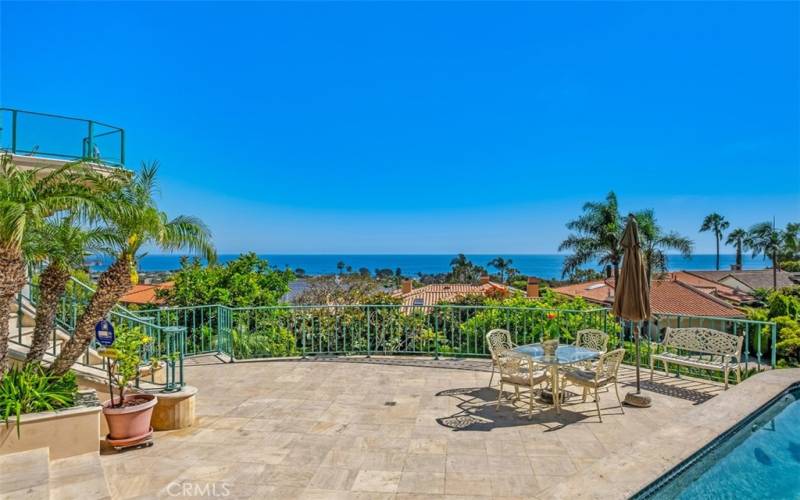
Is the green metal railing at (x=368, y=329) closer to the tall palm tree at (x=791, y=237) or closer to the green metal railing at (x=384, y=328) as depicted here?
the green metal railing at (x=384, y=328)

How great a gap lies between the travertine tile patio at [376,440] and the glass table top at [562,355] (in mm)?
648

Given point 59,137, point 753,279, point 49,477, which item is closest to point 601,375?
point 49,477

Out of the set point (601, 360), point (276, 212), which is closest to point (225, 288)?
point (601, 360)

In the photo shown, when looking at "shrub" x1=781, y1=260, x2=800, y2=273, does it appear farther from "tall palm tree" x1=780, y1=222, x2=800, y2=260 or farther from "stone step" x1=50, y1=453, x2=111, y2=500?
"stone step" x1=50, y1=453, x2=111, y2=500

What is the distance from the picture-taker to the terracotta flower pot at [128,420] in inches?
160

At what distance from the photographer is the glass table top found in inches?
204

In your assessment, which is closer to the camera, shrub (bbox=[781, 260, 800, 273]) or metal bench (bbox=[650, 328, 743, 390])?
metal bench (bbox=[650, 328, 743, 390])

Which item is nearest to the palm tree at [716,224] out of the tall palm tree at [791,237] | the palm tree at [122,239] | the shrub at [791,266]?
the shrub at [791,266]

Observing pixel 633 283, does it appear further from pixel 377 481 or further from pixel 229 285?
pixel 229 285

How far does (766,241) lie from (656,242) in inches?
927

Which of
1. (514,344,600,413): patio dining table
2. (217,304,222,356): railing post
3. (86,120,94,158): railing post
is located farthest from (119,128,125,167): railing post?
(514,344,600,413): patio dining table

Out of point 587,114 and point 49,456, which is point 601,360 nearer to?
point 49,456

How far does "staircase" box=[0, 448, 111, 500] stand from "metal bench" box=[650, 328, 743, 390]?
23.2 feet

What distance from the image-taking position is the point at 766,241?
1518 inches
